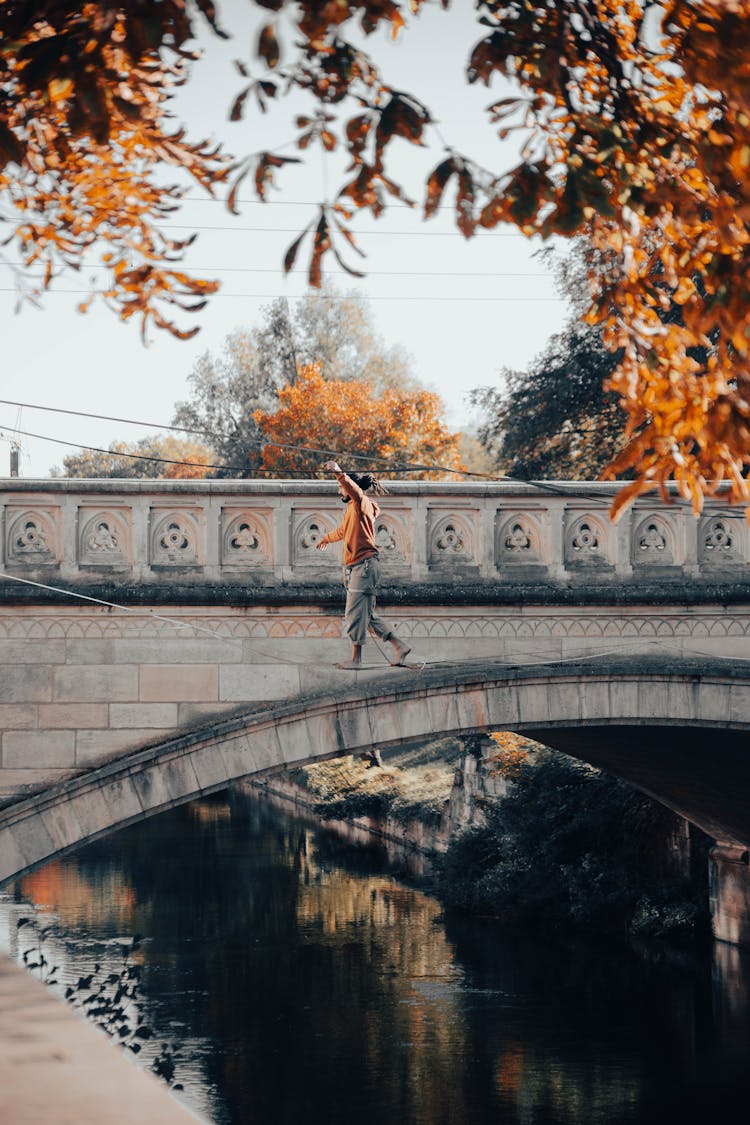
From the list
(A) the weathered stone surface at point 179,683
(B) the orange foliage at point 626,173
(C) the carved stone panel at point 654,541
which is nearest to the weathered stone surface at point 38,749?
(A) the weathered stone surface at point 179,683

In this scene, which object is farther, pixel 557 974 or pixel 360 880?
pixel 360 880

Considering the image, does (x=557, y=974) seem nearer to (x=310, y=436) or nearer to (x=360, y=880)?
(x=360, y=880)

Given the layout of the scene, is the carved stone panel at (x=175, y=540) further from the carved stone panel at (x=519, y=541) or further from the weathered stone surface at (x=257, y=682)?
the carved stone panel at (x=519, y=541)

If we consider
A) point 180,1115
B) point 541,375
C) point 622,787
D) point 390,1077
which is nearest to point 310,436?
point 541,375

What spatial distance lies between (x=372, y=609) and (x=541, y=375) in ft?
37.3

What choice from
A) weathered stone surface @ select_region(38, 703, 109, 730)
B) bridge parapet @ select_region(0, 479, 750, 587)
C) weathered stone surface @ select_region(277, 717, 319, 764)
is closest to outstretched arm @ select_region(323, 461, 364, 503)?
bridge parapet @ select_region(0, 479, 750, 587)

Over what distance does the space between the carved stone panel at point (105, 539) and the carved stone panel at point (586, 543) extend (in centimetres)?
288

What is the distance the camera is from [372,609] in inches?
356

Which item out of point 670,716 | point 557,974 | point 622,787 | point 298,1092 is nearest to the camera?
point 670,716

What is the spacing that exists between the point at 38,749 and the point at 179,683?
0.96 metres

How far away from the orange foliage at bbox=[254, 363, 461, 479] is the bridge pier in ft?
46.5

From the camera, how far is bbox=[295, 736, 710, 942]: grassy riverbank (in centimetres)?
1661

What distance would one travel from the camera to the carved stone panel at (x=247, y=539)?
9094 mm

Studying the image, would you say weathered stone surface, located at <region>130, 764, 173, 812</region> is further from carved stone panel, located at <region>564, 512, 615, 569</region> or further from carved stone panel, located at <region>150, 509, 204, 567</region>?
carved stone panel, located at <region>564, 512, 615, 569</region>
